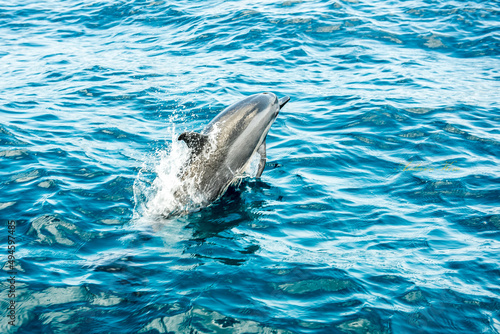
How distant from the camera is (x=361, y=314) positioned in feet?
20.4

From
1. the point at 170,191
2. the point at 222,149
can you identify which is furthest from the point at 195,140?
the point at 170,191

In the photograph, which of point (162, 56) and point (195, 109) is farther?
point (162, 56)

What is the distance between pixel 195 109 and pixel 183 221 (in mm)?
5661

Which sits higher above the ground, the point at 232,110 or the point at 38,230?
the point at 232,110

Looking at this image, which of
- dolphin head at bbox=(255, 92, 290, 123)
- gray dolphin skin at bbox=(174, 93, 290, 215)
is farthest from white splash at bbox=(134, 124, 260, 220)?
dolphin head at bbox=(255, 92, 290, 123)

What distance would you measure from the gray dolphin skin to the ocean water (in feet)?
1.30

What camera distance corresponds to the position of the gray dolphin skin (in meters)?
8.88

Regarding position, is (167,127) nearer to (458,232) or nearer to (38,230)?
(38,230)

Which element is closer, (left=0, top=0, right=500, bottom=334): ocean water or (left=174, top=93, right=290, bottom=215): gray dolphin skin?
(left=0, top=0, right=500, bottom=334): ocean water

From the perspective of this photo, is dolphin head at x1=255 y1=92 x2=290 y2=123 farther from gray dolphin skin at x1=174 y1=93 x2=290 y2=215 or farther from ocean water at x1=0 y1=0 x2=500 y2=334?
ocean water at x1=0 y1=0 x2=500 y2=334

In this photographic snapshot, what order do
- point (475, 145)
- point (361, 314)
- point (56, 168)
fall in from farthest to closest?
point (475, 145) → point (56, 168) → point (361, 314)

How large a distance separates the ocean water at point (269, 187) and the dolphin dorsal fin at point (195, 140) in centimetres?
61

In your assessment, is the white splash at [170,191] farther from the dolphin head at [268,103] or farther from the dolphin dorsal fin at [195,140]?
the dolphin head at [268,103]

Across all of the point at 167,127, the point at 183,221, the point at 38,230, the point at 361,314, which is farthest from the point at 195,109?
the point at 361,314
